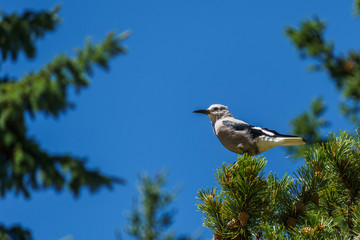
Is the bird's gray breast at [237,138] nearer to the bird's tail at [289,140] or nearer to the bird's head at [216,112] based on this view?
the bird's tail at [289,140]

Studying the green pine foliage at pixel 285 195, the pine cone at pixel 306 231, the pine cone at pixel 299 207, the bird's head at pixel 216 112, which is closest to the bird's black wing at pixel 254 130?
the bird's head at pixel 216 112

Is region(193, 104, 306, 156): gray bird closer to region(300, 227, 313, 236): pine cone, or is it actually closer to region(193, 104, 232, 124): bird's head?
region(193, 104, 232, 124): bird's head

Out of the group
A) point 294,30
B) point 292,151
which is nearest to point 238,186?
point 292,151

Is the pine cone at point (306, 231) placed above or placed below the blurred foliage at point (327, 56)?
below

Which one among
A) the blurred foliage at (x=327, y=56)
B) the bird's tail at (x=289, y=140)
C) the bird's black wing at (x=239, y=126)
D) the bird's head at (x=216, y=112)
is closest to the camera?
the bird's tail at (x=289, y=140)

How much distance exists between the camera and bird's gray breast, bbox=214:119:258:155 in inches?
190

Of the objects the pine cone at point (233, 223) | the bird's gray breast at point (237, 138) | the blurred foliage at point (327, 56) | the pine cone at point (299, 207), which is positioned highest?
the blurred foliage at point (327, 56)

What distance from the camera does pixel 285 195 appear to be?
305 cm

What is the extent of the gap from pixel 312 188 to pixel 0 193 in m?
2.15

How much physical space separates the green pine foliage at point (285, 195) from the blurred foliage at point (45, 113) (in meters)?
0.80

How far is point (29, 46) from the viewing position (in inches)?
148

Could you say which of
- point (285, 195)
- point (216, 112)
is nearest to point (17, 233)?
point (285, 195)

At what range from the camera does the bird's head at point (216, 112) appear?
5942 mm

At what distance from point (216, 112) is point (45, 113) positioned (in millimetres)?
3034
